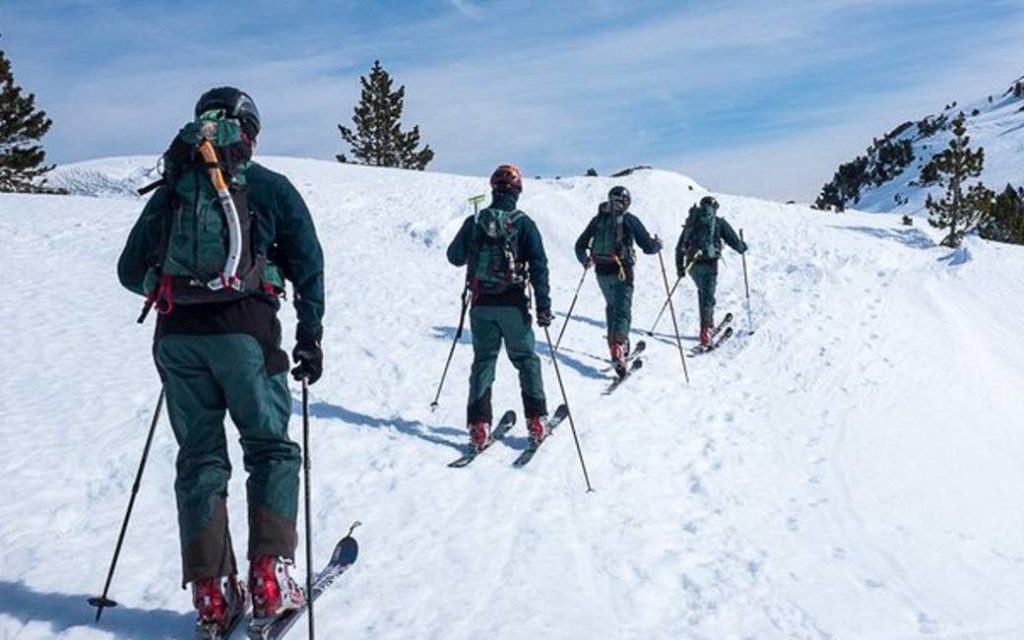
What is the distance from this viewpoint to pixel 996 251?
19406mm

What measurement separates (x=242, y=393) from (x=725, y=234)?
11.0 metres

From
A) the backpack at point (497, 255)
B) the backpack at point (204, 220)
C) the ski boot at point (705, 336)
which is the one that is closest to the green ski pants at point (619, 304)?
the ski boot at point (705, 336)

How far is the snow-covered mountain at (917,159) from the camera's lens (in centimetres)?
10906

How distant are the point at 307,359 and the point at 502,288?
3385 mm

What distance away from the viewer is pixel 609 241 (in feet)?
35.0

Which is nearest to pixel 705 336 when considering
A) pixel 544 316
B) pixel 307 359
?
pixel 544 316

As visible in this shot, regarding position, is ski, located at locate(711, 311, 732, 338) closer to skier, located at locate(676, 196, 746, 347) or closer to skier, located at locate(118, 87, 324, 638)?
skier, located at locate(676, 196, 746, 347)

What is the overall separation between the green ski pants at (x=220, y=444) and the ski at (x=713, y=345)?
398 inches

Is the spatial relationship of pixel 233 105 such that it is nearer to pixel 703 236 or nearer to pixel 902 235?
pixel 703 236

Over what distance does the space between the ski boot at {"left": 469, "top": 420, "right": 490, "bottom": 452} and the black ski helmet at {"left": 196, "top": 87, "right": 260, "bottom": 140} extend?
4087 millimetres

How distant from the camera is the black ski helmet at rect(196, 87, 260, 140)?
368 centimetres

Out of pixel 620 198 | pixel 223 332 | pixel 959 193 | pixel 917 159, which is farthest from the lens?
pixel 917 159

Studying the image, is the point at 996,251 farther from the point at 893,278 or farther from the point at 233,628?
the point at 233,628

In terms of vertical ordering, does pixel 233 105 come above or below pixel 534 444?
above
